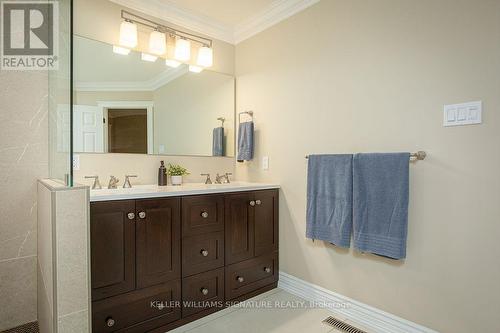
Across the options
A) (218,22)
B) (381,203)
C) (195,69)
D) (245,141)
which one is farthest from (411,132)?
(218,22)

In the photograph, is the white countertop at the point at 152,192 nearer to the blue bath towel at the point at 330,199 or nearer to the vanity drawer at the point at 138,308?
the blue bath towel at the point at 330,199

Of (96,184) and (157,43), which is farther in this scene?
(157,43)

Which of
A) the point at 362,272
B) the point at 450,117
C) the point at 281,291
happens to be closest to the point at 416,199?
the point at 450,117

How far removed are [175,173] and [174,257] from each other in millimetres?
784

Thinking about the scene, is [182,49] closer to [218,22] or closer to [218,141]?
[218,22]

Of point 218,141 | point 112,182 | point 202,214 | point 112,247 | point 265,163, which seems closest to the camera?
point 112,247

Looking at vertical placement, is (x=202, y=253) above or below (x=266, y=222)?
below

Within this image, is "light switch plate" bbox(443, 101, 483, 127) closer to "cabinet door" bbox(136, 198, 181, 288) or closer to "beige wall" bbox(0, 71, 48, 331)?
"cabinet door" bbox(136, 198, 181, 288)

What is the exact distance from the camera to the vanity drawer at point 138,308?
4.69 ft

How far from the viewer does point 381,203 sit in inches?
64.7

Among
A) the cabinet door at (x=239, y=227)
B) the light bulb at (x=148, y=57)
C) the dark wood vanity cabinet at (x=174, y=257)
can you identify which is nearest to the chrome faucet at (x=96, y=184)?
the dark wood vanity cabinet at (x=174, y=257)

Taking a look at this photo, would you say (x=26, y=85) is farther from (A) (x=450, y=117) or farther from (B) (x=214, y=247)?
(A) (x=450, y=117)

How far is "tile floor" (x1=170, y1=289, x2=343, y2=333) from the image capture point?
1742 mm

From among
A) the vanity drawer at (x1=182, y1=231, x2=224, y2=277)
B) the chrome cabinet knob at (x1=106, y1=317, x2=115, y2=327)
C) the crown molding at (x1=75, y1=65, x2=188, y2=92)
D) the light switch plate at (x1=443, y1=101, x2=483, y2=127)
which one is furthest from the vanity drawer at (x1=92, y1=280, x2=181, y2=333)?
the light switch plate at (x1=443, y1=101, x2=483, y2=127)
